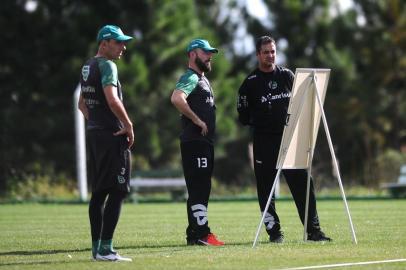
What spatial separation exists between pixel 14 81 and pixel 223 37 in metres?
13.5

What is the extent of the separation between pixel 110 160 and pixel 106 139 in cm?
21

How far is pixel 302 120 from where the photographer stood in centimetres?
1129

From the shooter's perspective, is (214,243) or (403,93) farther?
(403,93)

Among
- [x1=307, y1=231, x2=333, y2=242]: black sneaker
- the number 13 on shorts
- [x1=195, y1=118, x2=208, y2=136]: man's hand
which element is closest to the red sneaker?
the number 13 on shorts

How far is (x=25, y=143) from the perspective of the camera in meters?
42.3

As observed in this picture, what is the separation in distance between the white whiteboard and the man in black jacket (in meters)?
0.35

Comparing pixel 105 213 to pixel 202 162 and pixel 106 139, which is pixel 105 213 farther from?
pixel 202 162

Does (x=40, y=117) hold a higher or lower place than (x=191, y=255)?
higher

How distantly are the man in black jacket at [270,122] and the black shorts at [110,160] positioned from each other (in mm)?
2298

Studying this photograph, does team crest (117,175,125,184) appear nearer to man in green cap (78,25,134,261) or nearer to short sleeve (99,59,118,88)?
man in green cap (78,25,134,261)

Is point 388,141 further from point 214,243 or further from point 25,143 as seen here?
point 214,243

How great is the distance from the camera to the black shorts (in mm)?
9648

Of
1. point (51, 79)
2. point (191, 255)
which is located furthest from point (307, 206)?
point (51, 79)

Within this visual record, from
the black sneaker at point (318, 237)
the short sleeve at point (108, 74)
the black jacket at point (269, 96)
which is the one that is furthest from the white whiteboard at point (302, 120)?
the short sleeve at point (108, 74)
